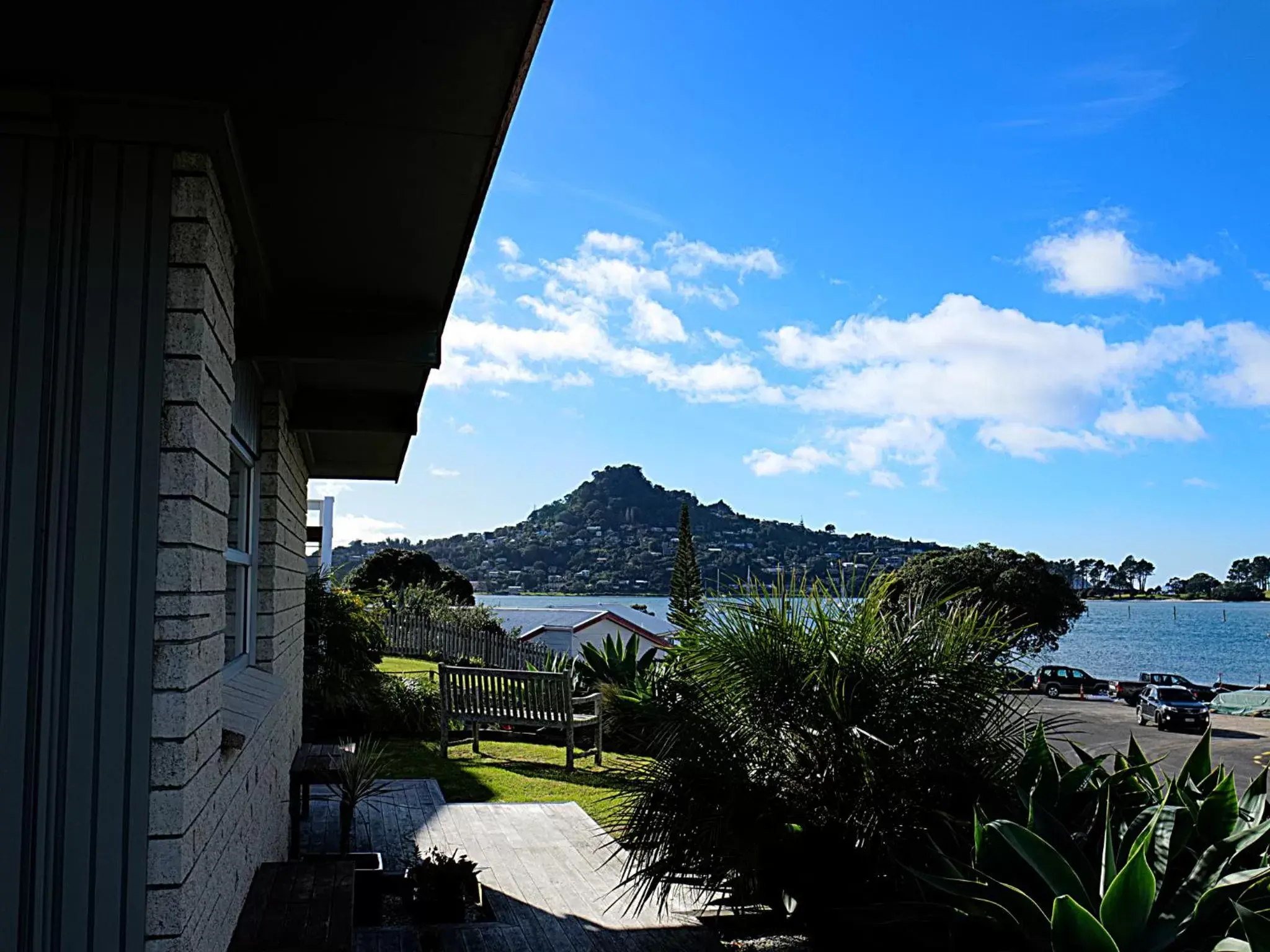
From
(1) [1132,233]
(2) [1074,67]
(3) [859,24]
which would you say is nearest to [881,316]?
(1) [1132,233]

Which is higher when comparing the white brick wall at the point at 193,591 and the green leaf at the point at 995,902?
the white brick wall at the point at 193,591

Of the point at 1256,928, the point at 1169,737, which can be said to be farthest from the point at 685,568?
the point at 1256,928

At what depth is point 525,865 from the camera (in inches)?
282

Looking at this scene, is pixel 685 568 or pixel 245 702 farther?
pixel 685 568

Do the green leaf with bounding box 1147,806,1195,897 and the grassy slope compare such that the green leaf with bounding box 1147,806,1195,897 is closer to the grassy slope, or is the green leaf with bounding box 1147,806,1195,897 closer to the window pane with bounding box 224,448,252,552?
the window pane with bounding box 224,448,252,552

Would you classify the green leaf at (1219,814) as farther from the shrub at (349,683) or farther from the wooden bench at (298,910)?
the shrub at (349,683)

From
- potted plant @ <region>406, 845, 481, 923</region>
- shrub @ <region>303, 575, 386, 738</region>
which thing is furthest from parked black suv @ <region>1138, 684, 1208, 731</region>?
potted plant @ <region>406, 845, 481, 923</region>

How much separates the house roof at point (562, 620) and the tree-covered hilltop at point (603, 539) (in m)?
39.1

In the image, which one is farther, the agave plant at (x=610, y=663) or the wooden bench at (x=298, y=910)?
the agave plant at (x=610, y=663)

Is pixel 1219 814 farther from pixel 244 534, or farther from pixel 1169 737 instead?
pixel 1169 737

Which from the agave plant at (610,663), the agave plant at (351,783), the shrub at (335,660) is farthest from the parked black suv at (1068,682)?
the agave plant at (351,783)

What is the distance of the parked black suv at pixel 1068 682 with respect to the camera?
145 ft

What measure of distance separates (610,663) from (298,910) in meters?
10.8

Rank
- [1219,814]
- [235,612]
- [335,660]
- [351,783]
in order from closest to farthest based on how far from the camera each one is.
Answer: [1219,814]
[235,612]
[351,783]
[335,660]
